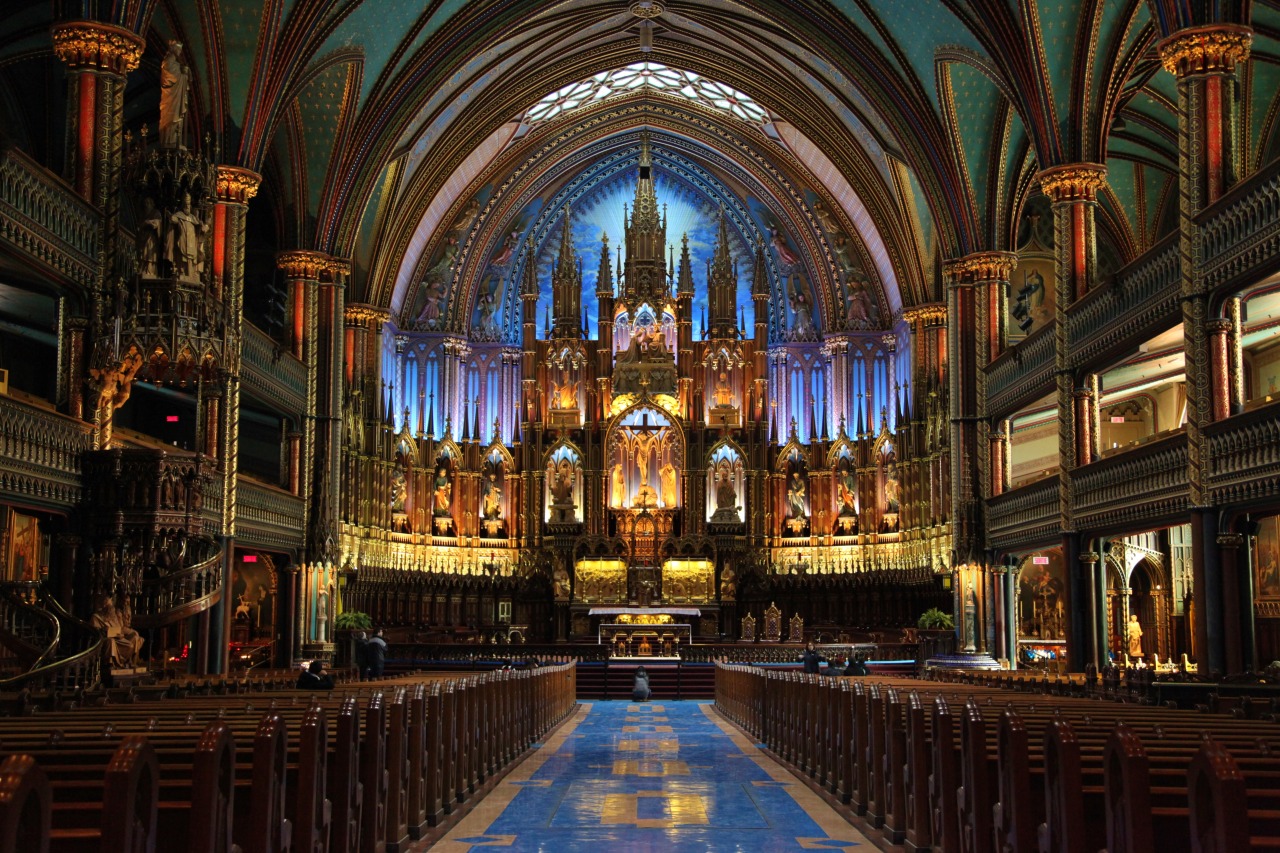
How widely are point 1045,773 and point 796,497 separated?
109ft

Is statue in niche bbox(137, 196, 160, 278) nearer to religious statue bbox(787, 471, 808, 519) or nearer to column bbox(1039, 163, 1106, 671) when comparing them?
column bbox(1039, 163, 1106, 671)

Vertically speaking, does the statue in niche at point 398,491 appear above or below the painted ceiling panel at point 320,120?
below

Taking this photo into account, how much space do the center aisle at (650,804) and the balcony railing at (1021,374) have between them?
1208 cm

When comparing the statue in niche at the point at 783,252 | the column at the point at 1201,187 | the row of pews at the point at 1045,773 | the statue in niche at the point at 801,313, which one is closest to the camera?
the row of pews at the point at 1045,773

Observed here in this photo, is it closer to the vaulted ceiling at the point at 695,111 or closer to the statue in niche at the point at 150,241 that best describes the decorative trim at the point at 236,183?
the vaulted ceiling at the point at 695,111

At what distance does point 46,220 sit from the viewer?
17703 millimetres

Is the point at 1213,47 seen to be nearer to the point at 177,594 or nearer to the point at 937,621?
the point at 937,621

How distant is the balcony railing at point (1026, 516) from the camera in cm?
2527

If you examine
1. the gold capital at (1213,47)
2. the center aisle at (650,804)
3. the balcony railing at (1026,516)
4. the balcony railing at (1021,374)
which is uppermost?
the gold capital at (1213,47)

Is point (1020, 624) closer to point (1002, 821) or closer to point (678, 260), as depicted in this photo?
point (678, 260)

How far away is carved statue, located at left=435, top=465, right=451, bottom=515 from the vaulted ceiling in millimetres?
5085

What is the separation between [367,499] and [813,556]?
513 inches

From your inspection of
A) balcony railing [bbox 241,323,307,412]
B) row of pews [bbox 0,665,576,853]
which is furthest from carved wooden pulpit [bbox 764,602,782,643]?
row of pews [bbox 0,665,576,853]

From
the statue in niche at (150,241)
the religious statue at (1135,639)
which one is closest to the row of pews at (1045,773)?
the statue in niche at (150,241)
